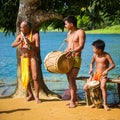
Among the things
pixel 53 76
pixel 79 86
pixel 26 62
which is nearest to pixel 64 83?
pixel 79 86

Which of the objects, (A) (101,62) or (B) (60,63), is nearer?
(B) (60,63)

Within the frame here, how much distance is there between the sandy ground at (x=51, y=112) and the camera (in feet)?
21.7

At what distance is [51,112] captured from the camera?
6984 mm

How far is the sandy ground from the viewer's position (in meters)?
6.62

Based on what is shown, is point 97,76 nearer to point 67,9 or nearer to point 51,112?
point 51,112

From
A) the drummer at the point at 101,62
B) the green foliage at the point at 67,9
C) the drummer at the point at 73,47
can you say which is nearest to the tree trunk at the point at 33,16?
the green foliage at the point at 67,9

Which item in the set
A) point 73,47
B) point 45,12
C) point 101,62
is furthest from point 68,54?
point 45,12

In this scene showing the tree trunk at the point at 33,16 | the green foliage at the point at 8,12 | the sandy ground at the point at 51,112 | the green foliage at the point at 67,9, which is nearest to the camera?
the sandy ground at the point at 51,112

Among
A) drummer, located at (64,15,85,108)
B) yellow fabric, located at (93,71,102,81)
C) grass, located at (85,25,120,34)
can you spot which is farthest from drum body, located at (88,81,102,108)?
grass, located at (85,25,120,34)

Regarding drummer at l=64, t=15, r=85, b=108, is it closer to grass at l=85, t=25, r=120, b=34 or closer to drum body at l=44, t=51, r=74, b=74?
drum body at l=44, t=51, r=74, b=74

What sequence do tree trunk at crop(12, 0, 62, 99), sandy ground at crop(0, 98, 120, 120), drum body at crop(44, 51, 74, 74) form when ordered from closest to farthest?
sandy ground at crop(0, 98, 120, 120)
drum body at crop(44, 51, 74, 74)
tree trunk at crop(12, 0, 62, 99)

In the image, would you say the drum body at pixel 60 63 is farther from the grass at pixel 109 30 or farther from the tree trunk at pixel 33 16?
the grass at pixel 109 30

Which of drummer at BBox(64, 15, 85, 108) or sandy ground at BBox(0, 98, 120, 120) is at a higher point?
drummer at BBox(64, 15, 85, 108)

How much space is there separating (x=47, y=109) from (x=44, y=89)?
2.02 meters
